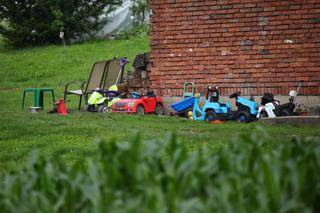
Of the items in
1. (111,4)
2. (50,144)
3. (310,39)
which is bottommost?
(50,144)

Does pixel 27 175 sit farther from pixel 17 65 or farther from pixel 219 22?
pixel 17 65

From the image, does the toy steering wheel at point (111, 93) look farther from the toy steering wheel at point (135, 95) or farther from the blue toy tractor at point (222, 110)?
the blue toy tractor at point (222, 110)

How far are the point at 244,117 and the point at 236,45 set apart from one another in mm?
1689

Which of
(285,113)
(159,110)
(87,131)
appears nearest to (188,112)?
(159,110)

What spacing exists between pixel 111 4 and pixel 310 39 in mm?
19460

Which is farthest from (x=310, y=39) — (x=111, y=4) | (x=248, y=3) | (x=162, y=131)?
(x=111, y=4)

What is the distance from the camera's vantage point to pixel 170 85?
14.5 meters

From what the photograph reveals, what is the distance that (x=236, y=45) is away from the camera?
13680 millimetres

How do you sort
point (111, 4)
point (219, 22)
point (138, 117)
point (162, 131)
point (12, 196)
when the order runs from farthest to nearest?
point (111, 4), point (219, 22), point (138, 117), point (162, 131), point (12, 196)

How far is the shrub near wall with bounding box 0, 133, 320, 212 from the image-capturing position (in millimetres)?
2910

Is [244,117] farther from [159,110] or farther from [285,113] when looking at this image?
[159,110]

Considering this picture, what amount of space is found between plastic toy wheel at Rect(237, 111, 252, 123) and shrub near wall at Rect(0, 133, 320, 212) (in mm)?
8979

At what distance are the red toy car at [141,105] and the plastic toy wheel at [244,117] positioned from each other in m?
2.02

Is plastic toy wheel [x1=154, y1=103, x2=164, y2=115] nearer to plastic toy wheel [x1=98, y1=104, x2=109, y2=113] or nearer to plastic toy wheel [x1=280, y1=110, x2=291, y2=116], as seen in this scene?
plastic toy wheel [x1=98, y1=104, x2=109, y2=113]
